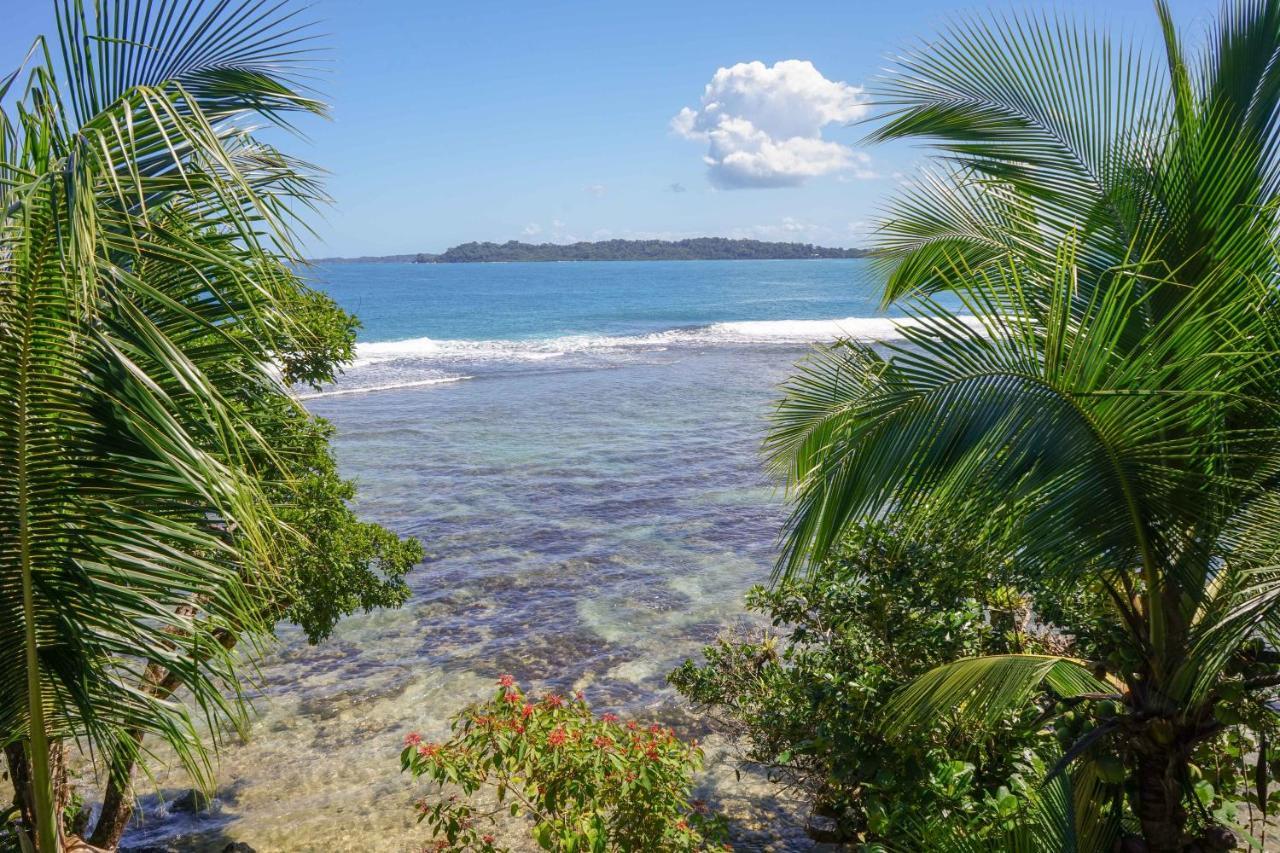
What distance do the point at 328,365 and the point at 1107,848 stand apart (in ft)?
20.5

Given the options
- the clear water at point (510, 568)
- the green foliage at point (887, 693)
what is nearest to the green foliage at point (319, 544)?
the clear water at point (510, 568)

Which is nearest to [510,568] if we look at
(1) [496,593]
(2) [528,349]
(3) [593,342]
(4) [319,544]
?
(1) [496,593]

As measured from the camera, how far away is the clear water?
8.43 metres

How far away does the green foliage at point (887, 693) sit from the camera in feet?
17.1

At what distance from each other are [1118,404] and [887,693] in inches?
106

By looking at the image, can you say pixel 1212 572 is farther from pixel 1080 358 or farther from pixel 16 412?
pixel 16 412

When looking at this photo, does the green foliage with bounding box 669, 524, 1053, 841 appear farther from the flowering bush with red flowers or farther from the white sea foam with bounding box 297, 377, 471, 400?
the white sea foam with bounding box 297, 377, 471, 400

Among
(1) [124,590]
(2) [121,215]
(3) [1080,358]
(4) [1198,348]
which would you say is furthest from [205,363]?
(4) [1198,348]

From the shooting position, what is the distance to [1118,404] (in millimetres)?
3473

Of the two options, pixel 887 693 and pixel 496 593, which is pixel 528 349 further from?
pixel 887 693

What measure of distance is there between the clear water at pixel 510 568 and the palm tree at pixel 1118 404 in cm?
138

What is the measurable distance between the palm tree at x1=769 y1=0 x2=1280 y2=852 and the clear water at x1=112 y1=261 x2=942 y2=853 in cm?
138

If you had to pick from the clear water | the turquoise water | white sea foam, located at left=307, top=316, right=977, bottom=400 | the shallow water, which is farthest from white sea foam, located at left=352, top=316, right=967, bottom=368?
the shallow water

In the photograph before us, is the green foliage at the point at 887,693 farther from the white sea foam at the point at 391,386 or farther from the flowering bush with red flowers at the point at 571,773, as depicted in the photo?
the white sea foam at the point at 391,386
